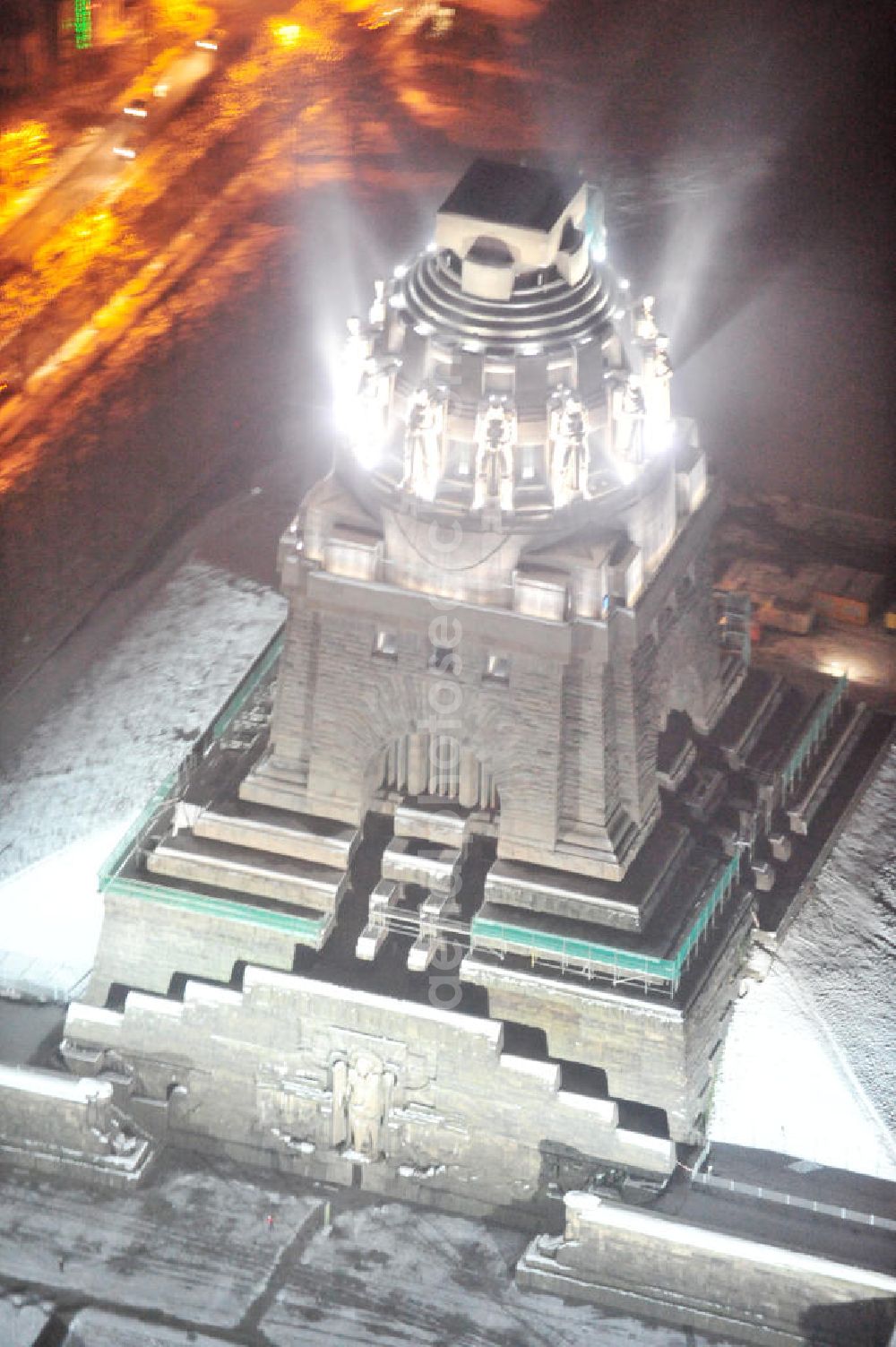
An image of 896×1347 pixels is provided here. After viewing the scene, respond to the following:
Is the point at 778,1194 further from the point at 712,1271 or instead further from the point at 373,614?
the point at 373,614

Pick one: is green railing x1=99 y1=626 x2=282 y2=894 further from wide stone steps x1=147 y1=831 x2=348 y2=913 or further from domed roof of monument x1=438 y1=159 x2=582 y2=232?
domed roof of monument x1=438 y1=159 x2=582 y2=232

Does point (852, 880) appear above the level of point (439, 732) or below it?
below

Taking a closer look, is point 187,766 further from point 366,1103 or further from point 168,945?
point 366,1103

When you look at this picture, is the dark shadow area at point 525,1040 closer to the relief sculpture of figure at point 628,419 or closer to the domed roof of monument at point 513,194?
the relief sculpture of figure at point 628,419

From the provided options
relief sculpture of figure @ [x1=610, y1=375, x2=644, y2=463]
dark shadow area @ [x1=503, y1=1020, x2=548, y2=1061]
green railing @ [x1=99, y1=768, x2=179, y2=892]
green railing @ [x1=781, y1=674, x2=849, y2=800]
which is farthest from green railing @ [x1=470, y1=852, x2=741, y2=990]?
relief sculpture of figure @ [x1=610, y1=375, x2=644, y2=463]

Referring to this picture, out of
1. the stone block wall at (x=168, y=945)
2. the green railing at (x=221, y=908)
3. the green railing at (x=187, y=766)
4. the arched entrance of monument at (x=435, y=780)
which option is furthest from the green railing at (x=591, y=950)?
the green railing at (x=187, y=766)

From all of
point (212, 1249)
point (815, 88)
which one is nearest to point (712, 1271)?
point (212, 1249)
